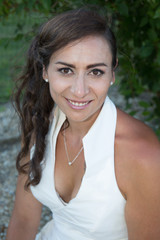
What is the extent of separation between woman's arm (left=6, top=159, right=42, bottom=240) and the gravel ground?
0.68m

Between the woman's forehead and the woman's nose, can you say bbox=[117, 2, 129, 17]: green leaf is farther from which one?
the woman's nose

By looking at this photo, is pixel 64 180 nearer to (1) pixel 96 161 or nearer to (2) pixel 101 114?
(1) pixel 96 161

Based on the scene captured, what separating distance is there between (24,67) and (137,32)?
0.88 m

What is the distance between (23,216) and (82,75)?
113 centimetres

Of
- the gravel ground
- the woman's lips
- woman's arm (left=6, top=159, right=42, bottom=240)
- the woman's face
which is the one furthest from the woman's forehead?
the gravel ground

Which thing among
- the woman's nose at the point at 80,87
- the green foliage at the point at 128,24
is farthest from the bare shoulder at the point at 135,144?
the green foliage at the point at 128,24

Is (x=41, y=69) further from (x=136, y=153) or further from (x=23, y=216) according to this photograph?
(x=23, y=216)

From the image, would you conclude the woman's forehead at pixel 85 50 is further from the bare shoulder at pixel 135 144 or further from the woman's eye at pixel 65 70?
the bare shoulder at pixel 135 144

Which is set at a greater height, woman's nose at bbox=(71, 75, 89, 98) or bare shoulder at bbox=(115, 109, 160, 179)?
woman's nose at bbox=(71, 75, 89, 98)

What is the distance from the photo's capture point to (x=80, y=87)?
1866 millimetres

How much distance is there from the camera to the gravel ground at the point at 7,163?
11.6 ft

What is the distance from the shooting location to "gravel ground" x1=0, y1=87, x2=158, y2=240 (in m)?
3.53

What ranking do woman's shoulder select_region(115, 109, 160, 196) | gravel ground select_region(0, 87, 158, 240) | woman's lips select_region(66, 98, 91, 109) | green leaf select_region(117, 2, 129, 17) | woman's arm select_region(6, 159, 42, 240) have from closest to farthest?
woman's shoulder select_region(115, 109, 160, 196), woman's lips select_region(66, 98, 91, 109), green leaf select_region(117, 2, 129, 17), woman's arm select_region(6, 159, 42, 240), gravel ground select_region(0, 87, 158, 240)

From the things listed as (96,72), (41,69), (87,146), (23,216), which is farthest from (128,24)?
(23,216)
